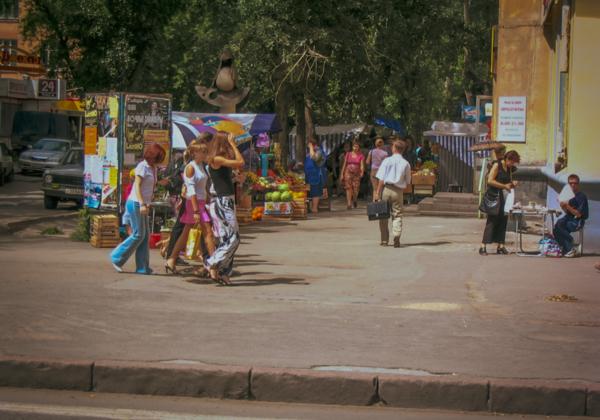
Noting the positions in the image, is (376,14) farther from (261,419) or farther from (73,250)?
(261,419)

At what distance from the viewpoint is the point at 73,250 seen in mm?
15344

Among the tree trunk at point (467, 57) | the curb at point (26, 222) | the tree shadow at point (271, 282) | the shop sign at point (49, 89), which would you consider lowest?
the curb at point (26, 222)

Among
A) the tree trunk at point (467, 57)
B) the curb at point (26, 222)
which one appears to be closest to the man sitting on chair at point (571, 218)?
the curb at point (26, 222)

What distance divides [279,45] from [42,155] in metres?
17.5

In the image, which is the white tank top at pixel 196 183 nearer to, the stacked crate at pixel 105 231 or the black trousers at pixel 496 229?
the stacked crate at pixel 105 231

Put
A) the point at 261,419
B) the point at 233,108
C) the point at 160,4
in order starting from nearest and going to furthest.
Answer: the point at 261,419 < the point at 233,108 < the point at 160,4

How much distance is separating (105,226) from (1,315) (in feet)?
21.9

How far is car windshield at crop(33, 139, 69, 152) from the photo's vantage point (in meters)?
41.9

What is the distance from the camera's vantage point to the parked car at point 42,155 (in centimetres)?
4091

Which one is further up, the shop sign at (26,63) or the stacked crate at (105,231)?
the shop sign at (26,63)

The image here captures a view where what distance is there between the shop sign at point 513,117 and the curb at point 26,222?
31.3ft

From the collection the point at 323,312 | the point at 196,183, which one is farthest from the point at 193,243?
the point at 323,312

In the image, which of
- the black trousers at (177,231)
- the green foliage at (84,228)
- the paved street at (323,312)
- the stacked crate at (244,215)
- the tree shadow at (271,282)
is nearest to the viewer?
the paved street at (323,312)

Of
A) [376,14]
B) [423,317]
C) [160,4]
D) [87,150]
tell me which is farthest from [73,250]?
[160,4]
